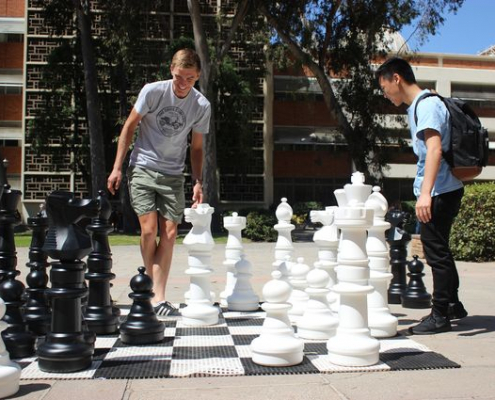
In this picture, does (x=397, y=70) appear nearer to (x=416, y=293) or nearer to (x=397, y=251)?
(x=397, y=251)

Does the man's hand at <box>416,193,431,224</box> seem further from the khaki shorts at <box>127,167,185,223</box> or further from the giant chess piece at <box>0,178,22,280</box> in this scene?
the giant chess piece at <box>0,178,22,280</box>

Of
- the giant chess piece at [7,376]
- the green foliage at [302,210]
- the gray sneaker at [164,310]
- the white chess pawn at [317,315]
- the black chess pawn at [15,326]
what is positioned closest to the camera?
the giant chess piece at [7,376]

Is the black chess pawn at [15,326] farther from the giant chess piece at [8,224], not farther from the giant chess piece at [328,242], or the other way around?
the giant chess piece at [328,242]

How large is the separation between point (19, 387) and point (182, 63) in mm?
2422

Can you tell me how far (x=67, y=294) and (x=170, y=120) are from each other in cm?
196

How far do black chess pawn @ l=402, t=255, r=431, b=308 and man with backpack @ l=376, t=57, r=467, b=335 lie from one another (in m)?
0.61

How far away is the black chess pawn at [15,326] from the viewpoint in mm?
2674

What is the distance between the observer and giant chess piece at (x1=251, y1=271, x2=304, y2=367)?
2.51 metres

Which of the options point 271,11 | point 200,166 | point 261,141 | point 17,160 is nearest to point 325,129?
point 261,141

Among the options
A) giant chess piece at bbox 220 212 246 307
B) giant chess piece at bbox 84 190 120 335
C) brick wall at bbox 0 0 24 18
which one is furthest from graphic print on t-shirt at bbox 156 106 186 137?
brick wall at bbox 0 0 24 18

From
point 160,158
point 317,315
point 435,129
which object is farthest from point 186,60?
point 317,315

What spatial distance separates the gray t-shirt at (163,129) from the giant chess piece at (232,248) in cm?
56

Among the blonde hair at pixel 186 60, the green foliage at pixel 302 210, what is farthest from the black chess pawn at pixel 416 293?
the green foliage at pixel 302 210

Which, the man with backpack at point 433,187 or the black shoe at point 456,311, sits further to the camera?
the black shoe at point 456,311
